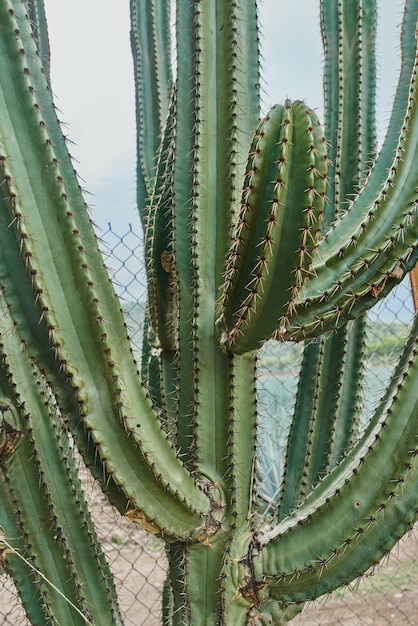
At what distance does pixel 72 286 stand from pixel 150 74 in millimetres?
1767

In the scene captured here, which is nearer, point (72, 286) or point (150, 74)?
point (72, 286)

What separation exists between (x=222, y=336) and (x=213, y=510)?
446 millimetres

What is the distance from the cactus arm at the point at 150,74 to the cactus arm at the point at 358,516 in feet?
4.91

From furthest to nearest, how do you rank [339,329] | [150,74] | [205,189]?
[150,74] → [339,329] → [205,189]

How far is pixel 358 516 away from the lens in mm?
1589

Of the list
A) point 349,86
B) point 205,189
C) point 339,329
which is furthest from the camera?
point 349,86

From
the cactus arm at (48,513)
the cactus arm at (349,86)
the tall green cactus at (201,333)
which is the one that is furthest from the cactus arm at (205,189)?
the cactus arm at (349,86)

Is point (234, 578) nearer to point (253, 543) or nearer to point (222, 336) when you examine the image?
point (253, 543)

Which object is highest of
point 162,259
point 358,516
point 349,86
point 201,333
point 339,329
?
point 349,86

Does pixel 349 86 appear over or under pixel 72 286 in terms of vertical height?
over

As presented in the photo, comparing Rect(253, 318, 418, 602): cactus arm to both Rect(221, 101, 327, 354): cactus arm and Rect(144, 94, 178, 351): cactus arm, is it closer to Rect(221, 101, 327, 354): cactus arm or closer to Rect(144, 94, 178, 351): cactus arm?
Rect(221, 101, 327, 354): cactus arm

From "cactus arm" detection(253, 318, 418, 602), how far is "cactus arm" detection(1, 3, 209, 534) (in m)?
0.39

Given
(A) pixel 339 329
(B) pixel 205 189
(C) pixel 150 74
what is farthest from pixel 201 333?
(C) pixel 150 74

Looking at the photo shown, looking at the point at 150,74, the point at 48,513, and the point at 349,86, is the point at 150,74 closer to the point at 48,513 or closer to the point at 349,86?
the point at 349,86
